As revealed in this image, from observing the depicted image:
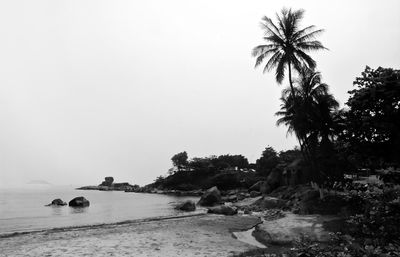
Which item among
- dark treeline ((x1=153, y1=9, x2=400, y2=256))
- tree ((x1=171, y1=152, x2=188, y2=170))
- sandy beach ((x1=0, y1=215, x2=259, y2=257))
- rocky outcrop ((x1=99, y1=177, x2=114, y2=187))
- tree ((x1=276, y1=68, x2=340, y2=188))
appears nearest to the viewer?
dark treeline ((x1=153, y1=9, x2=400, y2=256))

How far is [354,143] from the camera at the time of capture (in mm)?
17766

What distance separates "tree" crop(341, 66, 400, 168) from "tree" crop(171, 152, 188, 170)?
103 m

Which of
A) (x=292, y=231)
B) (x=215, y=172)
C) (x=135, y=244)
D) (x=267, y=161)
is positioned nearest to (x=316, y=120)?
(x=292, y=231)

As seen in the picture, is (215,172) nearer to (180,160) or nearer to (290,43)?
(180,160)

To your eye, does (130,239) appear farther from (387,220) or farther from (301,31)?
(301,31)

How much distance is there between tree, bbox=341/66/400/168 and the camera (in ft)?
51.6

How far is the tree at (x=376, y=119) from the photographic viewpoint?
15727mm

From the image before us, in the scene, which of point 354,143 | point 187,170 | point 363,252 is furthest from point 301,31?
point 187,170

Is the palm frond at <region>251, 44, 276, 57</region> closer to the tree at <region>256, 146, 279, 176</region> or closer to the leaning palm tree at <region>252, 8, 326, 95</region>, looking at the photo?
the leaning palm tree at <region>252, 8, 326, 95</region>

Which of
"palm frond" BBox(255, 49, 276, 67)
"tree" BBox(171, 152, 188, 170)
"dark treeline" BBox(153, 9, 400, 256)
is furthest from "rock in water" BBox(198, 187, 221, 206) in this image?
"tree" BBox(171, 152, 188, 170)

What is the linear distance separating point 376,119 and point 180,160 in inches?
4149

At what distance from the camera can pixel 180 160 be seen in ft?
393

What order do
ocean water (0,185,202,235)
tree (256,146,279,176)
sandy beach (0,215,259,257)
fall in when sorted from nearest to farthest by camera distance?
1. sandy beach (0,215,259,257)
2. ocean water (0,185,202,235)
3. tree (256,146,279,176)

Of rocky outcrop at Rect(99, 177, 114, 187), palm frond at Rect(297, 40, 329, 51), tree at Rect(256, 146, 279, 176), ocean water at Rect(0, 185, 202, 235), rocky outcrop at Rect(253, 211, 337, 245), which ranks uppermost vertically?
rocky outcrop at Rect(99, 177, 114, 187)
